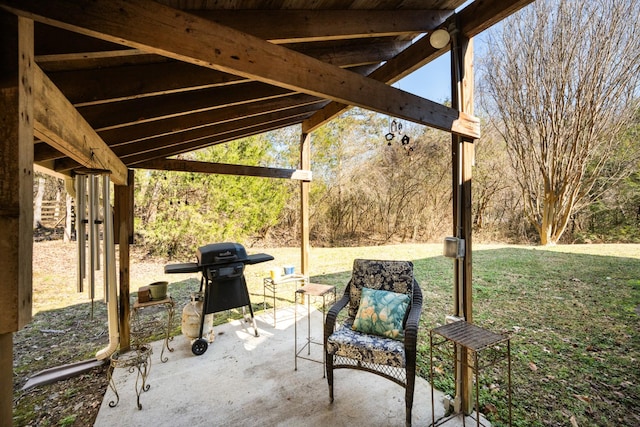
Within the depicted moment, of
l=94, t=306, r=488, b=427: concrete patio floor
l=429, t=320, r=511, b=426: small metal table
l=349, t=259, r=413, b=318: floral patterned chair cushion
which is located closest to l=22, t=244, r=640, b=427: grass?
l=429, t=320, r=511, b=426: small metal table

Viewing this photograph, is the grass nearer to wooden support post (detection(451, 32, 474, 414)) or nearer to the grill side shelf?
wooden support post (detection(451, 32, 474, 414))

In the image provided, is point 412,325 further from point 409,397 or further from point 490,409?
point 490,409

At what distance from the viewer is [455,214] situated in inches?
84.9

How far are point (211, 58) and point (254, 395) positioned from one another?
2397 mm

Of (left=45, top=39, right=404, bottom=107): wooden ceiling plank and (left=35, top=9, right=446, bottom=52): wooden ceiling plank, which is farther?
(left=45, top=39, right=404, bottom=107): wooden ceiling plank

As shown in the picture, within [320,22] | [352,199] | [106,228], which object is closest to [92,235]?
[106,228]

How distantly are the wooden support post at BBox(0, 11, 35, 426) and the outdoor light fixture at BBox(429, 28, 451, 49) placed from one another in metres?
2.47

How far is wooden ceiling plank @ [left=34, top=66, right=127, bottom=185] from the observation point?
1.16 metres

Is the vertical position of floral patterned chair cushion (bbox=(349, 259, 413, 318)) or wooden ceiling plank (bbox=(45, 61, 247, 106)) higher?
wooden ceiling plank (bbox=(45, 61, 247, 106))

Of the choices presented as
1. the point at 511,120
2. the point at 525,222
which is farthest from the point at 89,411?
the point at 525,222

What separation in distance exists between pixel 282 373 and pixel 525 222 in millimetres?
8937

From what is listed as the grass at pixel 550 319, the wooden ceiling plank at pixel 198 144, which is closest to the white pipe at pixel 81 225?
Answer: the wooden ceiling plank at pixel 198 144

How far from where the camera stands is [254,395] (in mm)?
2283

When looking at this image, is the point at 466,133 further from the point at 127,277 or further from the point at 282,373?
the point at 127,277
